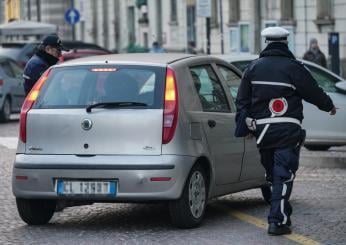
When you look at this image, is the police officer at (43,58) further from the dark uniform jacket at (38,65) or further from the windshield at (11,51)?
the windshield at (11,51)

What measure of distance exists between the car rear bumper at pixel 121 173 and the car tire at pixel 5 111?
17.5m

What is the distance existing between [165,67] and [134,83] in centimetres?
30

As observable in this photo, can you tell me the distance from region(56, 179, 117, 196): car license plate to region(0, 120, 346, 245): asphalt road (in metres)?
0.34

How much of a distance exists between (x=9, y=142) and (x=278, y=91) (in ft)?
39.5

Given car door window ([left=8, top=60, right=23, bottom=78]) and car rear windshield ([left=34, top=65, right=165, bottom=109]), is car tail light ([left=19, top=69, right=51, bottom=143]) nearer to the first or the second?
car rear windshield ([left=34, top=65, right=165, bottom=109])

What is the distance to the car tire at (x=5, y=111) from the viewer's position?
28.5 meters

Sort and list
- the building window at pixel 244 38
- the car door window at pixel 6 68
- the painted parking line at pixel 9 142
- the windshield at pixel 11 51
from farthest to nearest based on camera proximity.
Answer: the windshield at pixel 11 51 < the building window at pixel 244 38 < the car door window at pixel 6 68 < the painted parking line at pixel 9 142

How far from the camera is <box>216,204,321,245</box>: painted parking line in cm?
1038

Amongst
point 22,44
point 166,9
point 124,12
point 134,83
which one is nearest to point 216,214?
point 134,83

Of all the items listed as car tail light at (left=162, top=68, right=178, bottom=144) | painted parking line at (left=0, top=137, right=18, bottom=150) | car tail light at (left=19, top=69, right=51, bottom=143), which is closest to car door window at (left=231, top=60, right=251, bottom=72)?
painted parking line at (left=0, top=137, right=18, bottom=150)

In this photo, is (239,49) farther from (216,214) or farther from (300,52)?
(216,214)

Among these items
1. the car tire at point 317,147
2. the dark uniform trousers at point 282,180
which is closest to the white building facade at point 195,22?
the car tire at point 317,147

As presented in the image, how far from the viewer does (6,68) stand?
29.4m

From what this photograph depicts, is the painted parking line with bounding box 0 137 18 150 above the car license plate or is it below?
below
